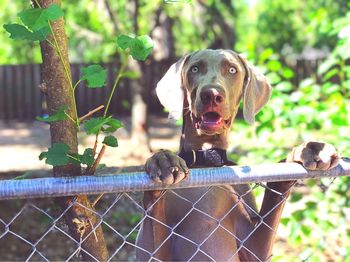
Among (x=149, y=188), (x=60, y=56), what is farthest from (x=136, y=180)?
(x=60, y=56)

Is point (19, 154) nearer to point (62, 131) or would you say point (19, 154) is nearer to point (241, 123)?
point (241, 123)

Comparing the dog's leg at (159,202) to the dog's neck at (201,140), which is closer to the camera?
the dog's leg at (159,202)

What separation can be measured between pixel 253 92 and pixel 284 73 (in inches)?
50.7

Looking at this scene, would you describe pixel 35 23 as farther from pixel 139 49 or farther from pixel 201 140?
pixel 201 140

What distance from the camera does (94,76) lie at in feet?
5.83

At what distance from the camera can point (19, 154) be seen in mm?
9297

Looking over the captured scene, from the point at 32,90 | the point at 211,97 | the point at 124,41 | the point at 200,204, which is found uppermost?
the point at 124,41

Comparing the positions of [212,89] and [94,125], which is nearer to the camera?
[94,125]

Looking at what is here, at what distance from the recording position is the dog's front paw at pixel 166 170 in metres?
1.68

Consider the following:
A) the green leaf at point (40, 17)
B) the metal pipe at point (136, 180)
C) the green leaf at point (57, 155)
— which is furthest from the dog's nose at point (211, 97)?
the green leaf at point (40, 17)

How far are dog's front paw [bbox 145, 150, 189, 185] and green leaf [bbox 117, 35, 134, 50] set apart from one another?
1.08ft

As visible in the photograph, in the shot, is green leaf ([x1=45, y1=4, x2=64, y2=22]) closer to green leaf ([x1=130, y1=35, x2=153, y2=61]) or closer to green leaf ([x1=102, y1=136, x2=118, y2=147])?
green leaf ([x1=130, y1=35, x2=153, y2=61])

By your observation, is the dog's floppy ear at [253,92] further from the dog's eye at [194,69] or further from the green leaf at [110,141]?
the green leaf at [110,141]

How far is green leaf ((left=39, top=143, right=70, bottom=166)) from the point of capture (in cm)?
171
